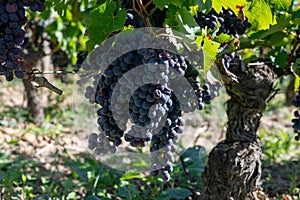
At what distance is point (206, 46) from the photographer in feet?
6.48

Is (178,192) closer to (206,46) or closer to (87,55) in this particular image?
(87,55)

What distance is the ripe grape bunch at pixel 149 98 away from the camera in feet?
6.57

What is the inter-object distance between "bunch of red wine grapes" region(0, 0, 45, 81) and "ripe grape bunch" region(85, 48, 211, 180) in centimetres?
39

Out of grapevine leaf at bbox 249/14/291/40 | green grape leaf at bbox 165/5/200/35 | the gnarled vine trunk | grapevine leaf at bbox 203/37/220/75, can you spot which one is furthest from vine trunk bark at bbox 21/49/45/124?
grapevine leaf at bbox 203/37/220/75

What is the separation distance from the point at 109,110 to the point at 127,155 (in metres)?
2.28

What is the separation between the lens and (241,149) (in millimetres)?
2762

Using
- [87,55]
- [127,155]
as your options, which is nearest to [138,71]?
[87,55]

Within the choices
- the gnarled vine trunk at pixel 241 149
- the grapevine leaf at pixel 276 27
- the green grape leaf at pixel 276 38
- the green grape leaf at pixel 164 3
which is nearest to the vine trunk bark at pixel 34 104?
the gnarled vine trunk at pixel 241 149

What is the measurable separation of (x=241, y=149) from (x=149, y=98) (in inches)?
38.6

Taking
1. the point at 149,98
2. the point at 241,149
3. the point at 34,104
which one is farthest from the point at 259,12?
the point at 34,104

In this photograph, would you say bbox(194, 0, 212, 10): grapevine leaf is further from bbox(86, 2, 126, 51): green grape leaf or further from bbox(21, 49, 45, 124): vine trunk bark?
bbox(21, 49, 45, 124): vine trunk bark

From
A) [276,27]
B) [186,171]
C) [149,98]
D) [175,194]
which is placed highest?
[276,27]

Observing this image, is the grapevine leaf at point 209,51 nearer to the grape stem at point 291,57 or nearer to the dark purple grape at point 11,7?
the dark purple grape at point 11,7

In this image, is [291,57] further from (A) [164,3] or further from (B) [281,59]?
(A) [164,3]
